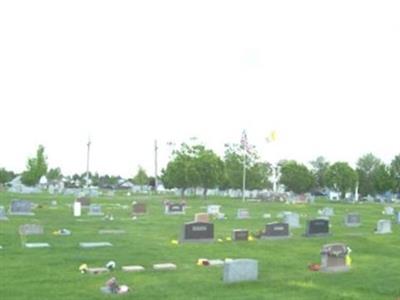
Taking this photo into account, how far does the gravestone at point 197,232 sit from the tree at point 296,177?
2770 inches

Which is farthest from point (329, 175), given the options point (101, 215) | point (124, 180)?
point (124, 180)

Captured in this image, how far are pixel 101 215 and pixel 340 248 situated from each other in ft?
73.3

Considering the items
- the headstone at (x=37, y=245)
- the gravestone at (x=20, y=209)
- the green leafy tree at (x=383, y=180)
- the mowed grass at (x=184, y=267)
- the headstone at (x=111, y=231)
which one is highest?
the green leafy tree at (x=383, y=180)

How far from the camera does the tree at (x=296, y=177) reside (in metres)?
94.1

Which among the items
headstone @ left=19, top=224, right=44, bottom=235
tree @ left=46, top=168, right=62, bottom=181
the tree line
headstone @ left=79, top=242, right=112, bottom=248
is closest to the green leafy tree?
the tree line

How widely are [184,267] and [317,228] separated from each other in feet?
40.6

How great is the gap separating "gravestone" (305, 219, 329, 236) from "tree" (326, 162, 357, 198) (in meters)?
63.6

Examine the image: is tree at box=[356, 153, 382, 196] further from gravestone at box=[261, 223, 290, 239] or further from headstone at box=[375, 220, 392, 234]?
gravestone at box=[261, 223, 290, 239]

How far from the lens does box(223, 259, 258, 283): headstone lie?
604 inches

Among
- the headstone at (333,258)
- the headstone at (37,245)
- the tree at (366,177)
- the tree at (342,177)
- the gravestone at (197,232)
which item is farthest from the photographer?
the tree at (366,177)

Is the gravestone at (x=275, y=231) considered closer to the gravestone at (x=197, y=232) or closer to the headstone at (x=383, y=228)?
the gravestone at (x=197, y=232)

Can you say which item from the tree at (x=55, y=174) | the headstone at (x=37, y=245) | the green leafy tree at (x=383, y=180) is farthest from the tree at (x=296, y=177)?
the headstone at (x=37, y=245)

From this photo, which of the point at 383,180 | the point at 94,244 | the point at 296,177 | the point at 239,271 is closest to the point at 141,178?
the point at 296,177

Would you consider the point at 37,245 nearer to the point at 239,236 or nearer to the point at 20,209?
the point at 239,236
